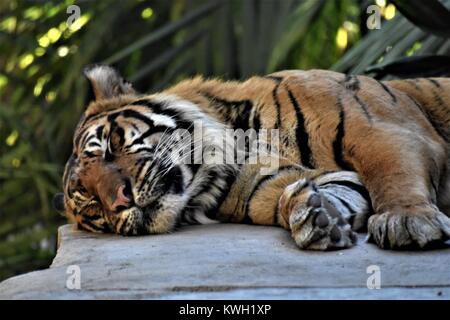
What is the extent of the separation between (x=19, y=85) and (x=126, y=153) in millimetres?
3819

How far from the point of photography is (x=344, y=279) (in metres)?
2.32

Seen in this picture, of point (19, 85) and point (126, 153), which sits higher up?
point (126, 153)

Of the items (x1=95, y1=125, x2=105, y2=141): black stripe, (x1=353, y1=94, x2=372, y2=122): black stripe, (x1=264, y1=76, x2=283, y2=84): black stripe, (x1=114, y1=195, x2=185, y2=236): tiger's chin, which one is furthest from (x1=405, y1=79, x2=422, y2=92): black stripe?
(x1=95, y1=125, x2=105, y2=141): black stripe

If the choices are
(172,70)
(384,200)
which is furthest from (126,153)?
(172,70)

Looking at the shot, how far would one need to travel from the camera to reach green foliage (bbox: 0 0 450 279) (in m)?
5.75

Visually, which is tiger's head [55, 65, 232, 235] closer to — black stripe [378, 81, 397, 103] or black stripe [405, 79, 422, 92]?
black stripe [378, 81, 397, 103]

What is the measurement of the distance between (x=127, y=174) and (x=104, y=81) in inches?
23.4

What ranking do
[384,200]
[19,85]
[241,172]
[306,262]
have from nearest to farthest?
[306,262] → [384,200] → [241,172] → [19,85]

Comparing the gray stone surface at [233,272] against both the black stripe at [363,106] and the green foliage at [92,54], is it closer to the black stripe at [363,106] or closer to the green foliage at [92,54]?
the black stripe at [363,106]

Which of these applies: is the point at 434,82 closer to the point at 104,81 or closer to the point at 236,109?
the point at 236,109

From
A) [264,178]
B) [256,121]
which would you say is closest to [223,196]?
[264,178]

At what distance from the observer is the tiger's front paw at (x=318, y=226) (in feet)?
8.73
